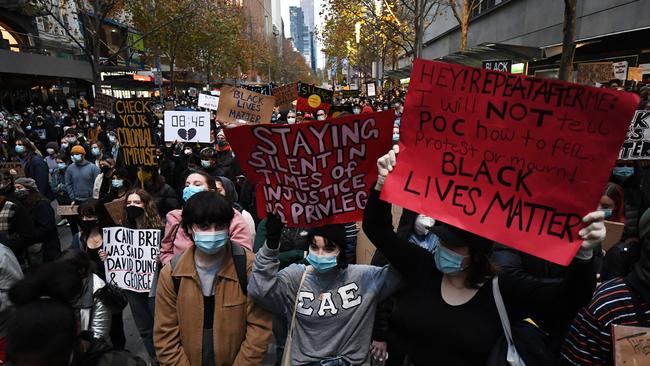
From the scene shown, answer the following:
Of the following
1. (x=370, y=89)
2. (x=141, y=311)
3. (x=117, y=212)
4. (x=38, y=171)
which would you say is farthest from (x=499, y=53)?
(x=141, y=311)

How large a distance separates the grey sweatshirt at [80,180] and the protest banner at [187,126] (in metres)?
1.39

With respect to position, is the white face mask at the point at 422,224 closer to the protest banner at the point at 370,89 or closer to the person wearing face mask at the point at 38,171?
the person wearing face mask at the point at 38,171

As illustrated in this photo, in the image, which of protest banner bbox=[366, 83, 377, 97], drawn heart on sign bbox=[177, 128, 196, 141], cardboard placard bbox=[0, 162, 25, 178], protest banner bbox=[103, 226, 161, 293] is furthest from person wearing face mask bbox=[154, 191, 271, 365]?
protest banner bbox=[366, 83, 377, 97]

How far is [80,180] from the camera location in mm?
7230

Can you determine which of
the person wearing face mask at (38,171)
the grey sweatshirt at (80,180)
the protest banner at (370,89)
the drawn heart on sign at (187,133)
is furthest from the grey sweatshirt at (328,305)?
the protest banner at (370,89)

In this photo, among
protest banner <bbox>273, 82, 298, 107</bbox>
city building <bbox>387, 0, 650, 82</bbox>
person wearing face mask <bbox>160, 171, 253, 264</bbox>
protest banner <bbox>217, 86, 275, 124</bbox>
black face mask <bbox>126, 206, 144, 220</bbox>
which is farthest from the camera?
city building <bbox>387, 0, 650, 82</bbox>

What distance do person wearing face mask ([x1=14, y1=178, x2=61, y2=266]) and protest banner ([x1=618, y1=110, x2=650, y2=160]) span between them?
6.95 metres

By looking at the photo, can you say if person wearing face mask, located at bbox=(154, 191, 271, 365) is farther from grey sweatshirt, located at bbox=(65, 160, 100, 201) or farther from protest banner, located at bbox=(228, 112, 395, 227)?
A: grey sweatshirt, located at bbox=(65, 160, 100, 201)

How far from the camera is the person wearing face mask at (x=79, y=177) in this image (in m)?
7.22

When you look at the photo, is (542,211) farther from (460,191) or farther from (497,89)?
(497,89)

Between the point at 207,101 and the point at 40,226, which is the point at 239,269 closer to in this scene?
the point at 40,226

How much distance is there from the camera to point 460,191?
2135 mm

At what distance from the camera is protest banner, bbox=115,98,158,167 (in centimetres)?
606

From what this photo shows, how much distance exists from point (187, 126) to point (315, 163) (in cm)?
609
